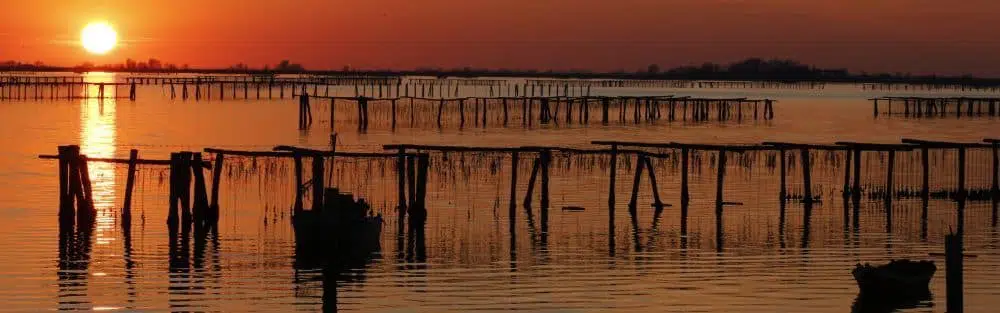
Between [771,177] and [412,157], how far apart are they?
1503cm

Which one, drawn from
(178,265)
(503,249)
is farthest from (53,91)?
(178,265)

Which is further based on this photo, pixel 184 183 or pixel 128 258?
pixel 184 183

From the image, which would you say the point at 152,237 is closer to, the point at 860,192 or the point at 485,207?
the point at 485,207

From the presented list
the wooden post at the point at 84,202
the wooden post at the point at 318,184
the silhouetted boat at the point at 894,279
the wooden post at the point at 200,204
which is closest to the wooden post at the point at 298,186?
the wooden post at the point at 318,184

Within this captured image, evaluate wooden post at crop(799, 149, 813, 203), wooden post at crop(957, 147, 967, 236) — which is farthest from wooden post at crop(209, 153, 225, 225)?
wooden post at crop(957, 147, 967, 236)

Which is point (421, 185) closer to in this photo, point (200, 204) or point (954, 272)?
point (200, 204)

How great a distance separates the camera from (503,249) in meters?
27.8

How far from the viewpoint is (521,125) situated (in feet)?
272

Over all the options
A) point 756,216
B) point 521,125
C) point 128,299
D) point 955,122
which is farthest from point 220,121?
point 128,299

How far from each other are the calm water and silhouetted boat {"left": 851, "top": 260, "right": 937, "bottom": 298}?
0.31 meters

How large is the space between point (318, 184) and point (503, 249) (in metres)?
3.80

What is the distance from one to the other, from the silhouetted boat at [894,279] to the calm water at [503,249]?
12.3 inches

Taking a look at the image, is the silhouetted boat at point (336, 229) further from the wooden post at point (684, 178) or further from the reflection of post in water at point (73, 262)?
the wooden post at point (684, 178)

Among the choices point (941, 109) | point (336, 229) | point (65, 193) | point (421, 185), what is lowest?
point (336, 229)
